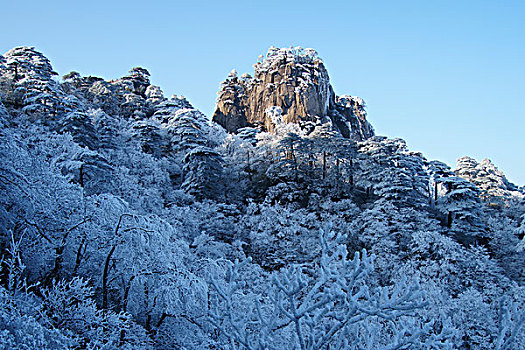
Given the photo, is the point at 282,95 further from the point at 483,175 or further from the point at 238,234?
the point at 238,234

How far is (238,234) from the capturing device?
20.1 metres

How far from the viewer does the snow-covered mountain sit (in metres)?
4.14

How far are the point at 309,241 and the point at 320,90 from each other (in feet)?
121

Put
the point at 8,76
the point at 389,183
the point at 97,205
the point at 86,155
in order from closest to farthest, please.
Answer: the point at 97,205 → the point at 86,155 → the point at 389,183 → the point at 8,76

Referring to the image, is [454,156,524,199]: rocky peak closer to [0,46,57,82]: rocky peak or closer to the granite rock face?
the granite rock face

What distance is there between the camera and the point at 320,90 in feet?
170

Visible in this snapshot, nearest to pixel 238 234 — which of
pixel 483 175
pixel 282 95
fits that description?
pixel 483 175

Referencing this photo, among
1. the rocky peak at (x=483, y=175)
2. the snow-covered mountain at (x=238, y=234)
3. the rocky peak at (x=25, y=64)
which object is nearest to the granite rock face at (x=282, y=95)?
the snow-covered mountain at (x=238, y=234)

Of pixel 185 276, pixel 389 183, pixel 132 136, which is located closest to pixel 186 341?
pixel 185 276

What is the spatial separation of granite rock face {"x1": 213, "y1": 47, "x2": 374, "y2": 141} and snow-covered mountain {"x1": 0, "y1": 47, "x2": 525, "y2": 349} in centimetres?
32

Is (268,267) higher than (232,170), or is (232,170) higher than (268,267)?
(232,170)

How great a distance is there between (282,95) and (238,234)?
34.0 m

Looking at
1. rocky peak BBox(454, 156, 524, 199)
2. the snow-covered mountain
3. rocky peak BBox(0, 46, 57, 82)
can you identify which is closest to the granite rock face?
the snow-covered mountain

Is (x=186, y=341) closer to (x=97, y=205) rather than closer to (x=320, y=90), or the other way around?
(x=97, y=205)
